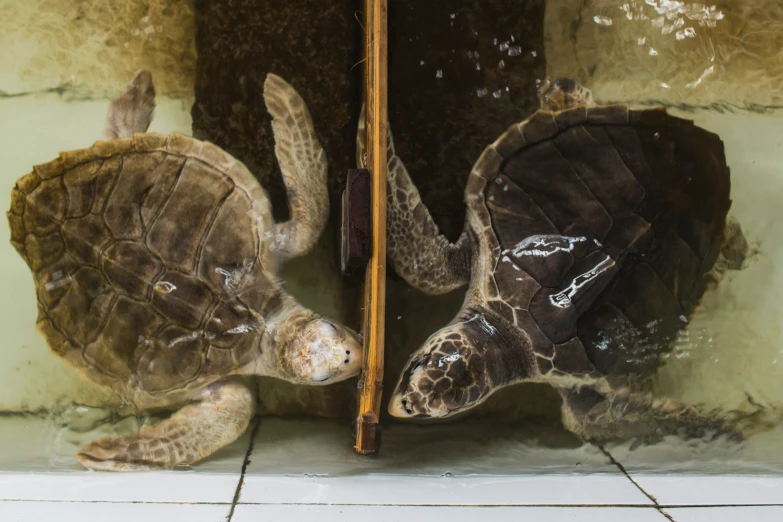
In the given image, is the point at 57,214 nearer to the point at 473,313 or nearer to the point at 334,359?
the point at 334,359

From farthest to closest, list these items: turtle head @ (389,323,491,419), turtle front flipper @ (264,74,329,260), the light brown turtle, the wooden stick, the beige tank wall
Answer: the beige tank wall < turtle front flipper @ (264,74,329,260) < the light brown turtle < turtle head @ (389,323,491,419) < the wooden stick

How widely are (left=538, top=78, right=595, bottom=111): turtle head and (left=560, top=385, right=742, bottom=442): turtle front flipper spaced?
911 millimetres

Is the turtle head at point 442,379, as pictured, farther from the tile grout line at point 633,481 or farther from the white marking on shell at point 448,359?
the tile grout line at point 633,481

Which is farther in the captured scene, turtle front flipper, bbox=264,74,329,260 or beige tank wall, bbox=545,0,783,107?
beige tank wall, bbox=545,0,783,107

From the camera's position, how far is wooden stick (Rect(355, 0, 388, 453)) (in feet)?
4.42

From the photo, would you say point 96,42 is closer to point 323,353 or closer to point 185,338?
point 185,338

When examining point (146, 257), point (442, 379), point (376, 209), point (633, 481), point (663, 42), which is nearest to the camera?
point (376, 209)

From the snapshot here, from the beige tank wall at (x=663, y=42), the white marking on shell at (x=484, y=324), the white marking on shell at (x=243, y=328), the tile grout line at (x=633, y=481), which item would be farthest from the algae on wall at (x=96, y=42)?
the tile grout line at (x=633, y=481)

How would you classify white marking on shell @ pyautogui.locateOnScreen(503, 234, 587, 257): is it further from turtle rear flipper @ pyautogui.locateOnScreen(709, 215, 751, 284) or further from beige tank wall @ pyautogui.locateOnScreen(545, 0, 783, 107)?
beige tank wall @ pyautogui.locateOnScreen(545, 0, 783, 107)

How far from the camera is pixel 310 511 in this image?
1524 millimetres

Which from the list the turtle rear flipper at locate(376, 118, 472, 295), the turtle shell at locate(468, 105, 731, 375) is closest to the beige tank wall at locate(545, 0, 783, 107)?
the turtle shell at locate(468, 105, 731, 375)

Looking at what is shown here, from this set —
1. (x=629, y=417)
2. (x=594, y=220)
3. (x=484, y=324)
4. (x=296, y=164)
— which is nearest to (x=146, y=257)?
(x=296, y=164)

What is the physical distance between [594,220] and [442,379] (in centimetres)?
65

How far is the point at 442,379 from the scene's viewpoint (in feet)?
4.91
